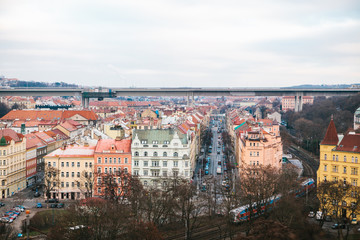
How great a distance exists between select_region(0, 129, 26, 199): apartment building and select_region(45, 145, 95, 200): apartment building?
7.08 metres

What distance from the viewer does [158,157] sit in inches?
2867

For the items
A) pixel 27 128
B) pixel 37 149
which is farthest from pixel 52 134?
pixel 27 128

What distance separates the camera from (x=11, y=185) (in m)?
75.4

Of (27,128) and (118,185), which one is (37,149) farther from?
(27,128)

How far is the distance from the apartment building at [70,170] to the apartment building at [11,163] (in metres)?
7.08

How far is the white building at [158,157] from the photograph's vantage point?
72.5 metres

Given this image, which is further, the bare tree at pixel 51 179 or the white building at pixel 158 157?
the white building at pixel 158 157

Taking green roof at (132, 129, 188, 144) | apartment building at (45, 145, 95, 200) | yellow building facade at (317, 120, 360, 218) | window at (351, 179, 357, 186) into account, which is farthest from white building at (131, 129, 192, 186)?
window at (351, 179, 357, 186)

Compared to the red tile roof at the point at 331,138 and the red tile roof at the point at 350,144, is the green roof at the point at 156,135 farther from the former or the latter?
the red tile roof at the point at 350,144

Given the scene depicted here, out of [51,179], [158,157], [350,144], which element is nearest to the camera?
[350,144]

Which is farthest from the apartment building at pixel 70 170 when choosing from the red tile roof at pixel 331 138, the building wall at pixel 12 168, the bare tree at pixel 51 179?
the red tile roof at pixel 331 138

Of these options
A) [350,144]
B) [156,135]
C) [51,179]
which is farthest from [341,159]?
[51,179]

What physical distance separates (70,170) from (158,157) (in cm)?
1554

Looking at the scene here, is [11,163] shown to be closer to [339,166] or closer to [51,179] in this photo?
[51,179]
